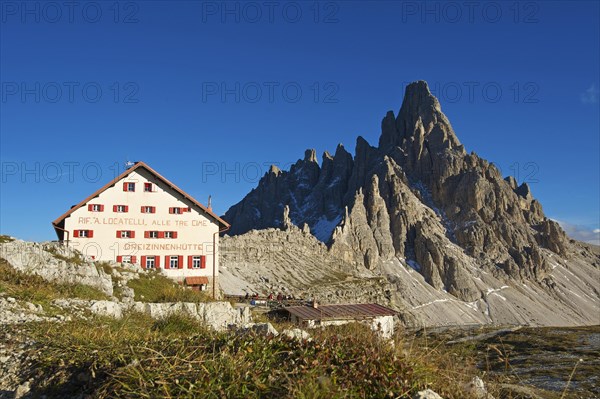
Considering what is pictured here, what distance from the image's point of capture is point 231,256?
109 m

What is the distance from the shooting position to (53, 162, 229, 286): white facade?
140ft

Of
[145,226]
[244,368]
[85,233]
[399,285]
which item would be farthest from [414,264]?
[244,368]

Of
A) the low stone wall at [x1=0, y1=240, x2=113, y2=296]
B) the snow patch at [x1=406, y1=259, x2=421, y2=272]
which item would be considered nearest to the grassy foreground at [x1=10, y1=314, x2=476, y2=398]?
the low stone wall at [x1=0, y1=240, x2=113, y2=296]

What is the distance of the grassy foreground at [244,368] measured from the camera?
5230 mm

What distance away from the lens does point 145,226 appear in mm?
44188

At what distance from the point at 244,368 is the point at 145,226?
1639 inches

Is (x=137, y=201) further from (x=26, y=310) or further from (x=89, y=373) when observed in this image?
(x=89, y=373)

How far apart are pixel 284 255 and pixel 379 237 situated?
6906 cm

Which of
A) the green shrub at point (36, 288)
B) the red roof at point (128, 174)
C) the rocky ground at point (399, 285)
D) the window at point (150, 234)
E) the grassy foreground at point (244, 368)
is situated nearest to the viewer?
the grassy foreground at point (244, 368)

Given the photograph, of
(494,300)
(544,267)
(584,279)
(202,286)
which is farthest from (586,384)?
(584,279)

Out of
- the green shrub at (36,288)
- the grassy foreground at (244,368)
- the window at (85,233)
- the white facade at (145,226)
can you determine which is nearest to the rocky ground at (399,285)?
the white facade at (145,226)

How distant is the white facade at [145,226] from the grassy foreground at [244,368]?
37.8 m

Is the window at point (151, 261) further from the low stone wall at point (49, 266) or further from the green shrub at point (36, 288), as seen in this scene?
the green shrub at point (36, 288)

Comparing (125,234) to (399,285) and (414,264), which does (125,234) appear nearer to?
(399,285)
